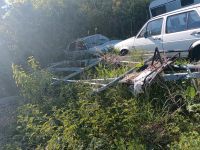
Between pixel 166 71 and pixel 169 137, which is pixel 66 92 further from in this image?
pixel 169 137

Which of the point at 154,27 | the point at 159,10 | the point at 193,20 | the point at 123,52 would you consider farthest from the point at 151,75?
the point at 159,10

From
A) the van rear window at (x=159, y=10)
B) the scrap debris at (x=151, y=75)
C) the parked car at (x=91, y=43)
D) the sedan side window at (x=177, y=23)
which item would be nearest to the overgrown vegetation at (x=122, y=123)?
the scrap debris at (x=151, y=75)

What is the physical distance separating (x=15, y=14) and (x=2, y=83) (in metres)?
3.96

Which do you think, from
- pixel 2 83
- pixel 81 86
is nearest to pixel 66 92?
pixel 81 86

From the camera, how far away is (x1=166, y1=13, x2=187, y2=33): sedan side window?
30.0ft

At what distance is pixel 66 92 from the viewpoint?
8.35 metres

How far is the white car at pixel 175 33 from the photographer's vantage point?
8836 millimetres

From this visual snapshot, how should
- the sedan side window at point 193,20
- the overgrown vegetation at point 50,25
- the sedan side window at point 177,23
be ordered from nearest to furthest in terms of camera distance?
the sedan side window at point 193,20
the sedan side window at point 177,23
the overgrown vegetation at point 50,25

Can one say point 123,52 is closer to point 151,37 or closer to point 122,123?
point 151,37

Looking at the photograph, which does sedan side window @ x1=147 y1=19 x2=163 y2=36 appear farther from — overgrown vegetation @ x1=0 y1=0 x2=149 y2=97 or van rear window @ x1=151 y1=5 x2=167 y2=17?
van rear window @ x1=151 y1=5 x2=167 y2=17

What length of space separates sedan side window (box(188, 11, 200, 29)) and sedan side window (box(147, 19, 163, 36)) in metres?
1.18

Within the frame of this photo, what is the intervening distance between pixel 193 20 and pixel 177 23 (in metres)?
0.59

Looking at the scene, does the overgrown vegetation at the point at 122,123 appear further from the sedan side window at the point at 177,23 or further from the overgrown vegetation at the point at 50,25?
the overgrown vegetation at the point at 50,25

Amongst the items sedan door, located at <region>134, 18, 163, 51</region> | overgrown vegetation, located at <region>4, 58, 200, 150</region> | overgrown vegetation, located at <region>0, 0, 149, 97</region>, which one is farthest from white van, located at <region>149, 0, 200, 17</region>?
Result: overgrown vegetation, located at <region>4, 58, 200, 150</region>
